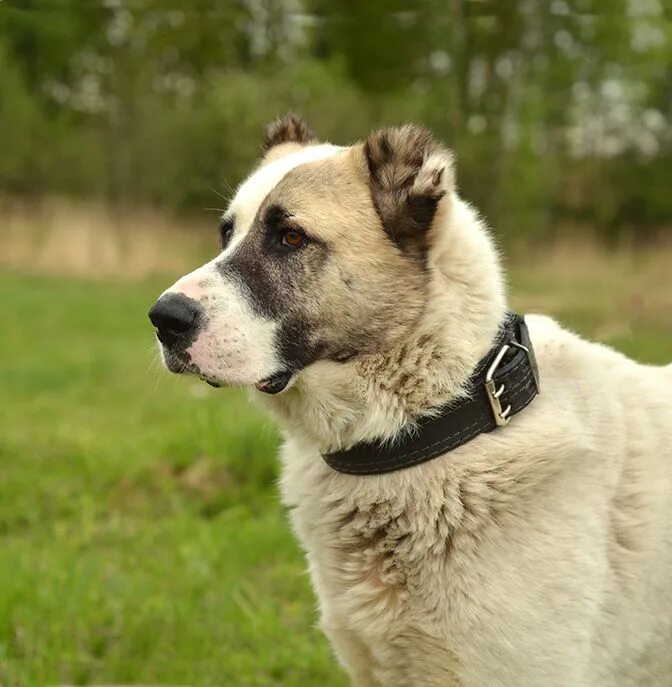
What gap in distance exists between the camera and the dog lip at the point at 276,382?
88.0 inches

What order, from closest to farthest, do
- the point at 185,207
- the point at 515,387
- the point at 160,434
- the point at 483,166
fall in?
the point at 515,387, the point at 160,434, the point at 483,166, the point at 185,207

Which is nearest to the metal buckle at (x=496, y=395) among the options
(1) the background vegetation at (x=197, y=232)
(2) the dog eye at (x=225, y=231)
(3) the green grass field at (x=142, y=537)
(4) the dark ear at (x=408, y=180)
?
(4) the dark ear at (x=408, y=180)

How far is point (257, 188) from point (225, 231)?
21 centimetres

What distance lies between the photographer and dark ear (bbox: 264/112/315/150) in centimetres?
295

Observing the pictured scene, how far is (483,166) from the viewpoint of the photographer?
13883mm

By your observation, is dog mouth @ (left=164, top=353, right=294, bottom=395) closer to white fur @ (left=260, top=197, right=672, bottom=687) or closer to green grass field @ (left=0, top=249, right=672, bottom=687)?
white fur @ (left=260, top=197, right=672, bottom=687)

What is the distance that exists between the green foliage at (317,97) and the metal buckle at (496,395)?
6.69m

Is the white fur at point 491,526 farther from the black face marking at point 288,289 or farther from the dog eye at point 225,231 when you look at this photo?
the dog eye at point 225,231

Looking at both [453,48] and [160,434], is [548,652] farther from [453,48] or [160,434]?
[453,48]

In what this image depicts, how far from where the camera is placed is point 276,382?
2.24 m

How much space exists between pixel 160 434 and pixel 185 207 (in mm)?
10759

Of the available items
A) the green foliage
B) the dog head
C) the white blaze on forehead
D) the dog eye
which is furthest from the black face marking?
the green foliage

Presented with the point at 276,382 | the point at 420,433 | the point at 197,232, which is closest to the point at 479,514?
the point at 420,433

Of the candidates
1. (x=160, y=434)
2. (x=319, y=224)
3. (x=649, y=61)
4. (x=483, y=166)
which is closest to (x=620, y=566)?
(x=319, y=224)
